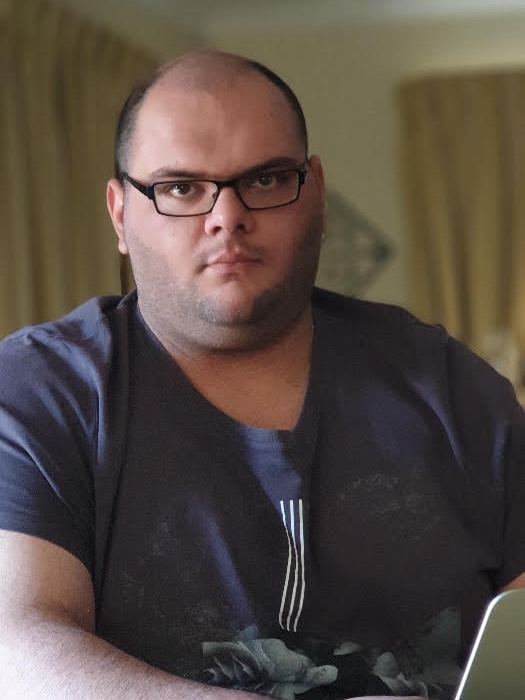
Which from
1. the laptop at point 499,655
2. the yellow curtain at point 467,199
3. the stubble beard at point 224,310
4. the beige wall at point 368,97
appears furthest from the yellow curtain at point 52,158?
the laptop at point 499,655

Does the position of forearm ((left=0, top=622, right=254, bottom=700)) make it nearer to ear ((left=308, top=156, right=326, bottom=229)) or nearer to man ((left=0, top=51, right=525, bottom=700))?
man ((left=0, top=51, right=525, bottom=700))

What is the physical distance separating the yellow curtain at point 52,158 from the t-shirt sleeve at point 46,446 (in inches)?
76.9

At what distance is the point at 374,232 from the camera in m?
4.92

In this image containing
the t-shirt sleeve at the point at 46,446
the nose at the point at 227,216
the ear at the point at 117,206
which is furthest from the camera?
the ear at the point at 117,206

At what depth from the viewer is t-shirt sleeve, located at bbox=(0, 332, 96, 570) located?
1.09 metres

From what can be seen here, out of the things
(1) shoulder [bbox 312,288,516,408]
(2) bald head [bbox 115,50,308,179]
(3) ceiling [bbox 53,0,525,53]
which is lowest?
(1) shoulder [bbox 312,288,516,408]

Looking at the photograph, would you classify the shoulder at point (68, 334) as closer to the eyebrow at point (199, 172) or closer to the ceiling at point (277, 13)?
the eyebrow at point (199, 172)

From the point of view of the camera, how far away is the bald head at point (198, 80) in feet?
4.14

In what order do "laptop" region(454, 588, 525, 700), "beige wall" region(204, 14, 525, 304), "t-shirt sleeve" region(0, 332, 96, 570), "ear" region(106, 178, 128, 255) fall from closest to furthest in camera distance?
"laptop" region(454, 588, 525, 700) < "t-shirt sleeve" region(0, 332, 96, 570) < "ear" region(106, 178, 128, 255) < "beige wall" region(204, 14, 525, 304)

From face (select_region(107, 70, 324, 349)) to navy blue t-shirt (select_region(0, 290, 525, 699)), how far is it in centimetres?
7

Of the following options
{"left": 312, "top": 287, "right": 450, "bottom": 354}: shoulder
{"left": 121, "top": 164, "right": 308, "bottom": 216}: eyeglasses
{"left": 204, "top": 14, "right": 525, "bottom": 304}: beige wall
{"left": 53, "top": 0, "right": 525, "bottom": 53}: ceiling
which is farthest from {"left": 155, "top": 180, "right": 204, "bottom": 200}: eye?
{"left": 204, "top": 14, "right": 525, "bottom": 304}: beige wall

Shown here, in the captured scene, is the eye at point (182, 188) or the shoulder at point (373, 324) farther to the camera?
the shoulder at point (373, 324)

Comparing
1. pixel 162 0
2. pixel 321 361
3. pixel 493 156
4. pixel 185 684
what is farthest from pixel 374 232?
pixel 185 684

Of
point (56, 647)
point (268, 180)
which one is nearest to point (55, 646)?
point (56, 647)
